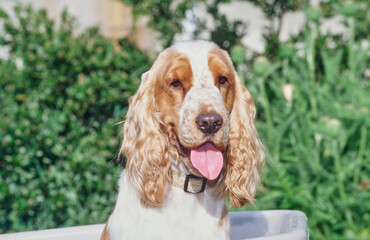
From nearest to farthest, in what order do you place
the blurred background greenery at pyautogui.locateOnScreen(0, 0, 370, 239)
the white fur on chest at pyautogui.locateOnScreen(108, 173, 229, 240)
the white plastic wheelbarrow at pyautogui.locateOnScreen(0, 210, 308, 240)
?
1. the white fur on chest at pyautogui.locateOnScreen(108, 173, 229, 240)
2. the white plastic wheelbarrow at pyautogui.locateOnScreen(0, 210, 308, 240)
3. the blurred background greenery at pyautogui.locateOnScreen(0, 0, 370, 239)

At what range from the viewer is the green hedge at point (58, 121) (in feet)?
13.0

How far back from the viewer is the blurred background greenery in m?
3.96

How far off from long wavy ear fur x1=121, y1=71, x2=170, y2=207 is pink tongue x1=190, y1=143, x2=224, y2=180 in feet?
0.68

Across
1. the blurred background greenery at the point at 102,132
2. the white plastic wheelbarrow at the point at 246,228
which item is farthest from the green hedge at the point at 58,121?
the white plastic wheelbarrow at the point at 246,228

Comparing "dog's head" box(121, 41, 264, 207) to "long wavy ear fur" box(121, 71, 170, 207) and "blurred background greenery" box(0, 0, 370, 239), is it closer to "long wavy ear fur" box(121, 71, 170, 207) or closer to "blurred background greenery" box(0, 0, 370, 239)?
"long wavy ear fur" box(121, 71, 170, 207)

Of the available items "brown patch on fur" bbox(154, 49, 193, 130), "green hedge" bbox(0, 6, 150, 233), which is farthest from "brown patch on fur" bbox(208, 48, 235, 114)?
"green hedge" bbox(0, 6, 150, 233)

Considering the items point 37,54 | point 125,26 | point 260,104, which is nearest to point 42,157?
point 37,54

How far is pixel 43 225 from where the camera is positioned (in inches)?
160

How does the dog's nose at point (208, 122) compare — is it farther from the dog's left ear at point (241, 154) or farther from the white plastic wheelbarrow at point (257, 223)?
the white plastic wheelbarrow at point (257, 223)

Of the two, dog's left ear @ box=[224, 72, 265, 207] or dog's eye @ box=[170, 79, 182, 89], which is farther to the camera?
dog's left ear @ box=[224, 72, 265, 207]

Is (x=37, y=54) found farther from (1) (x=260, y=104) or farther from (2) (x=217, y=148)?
(2) (x=217, y=148)

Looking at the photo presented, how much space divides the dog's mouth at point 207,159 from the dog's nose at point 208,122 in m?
0.08

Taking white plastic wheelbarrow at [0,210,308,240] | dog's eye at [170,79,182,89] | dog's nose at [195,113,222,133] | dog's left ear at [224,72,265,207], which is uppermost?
dog's eye at [170,79,182,89]

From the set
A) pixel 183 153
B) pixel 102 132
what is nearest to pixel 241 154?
pixel 183 153
